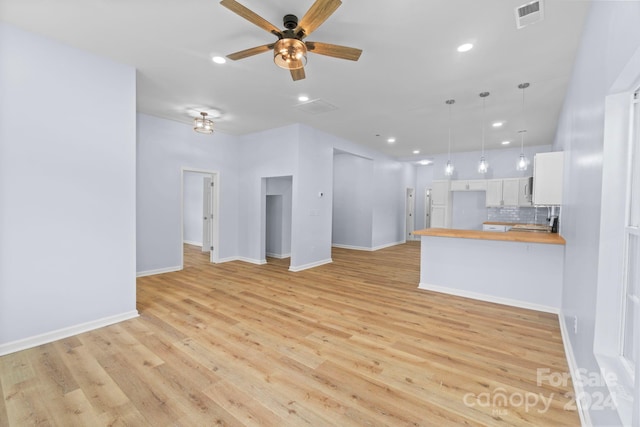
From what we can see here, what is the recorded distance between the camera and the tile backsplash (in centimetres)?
723

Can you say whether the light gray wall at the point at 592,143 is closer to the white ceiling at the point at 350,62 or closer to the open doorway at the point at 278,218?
the white ceiling at the point at 350,62

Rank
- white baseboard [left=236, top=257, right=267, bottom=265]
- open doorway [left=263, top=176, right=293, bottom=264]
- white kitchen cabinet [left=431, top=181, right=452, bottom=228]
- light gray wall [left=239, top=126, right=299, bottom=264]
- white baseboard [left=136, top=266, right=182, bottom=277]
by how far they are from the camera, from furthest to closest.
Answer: white kitchen cabinet [left=431, top=181, right=452, bottom=228], open doorway [left=263, top=176, right=293, bottom=264], white baseboard [left=236, top=257, right=267, bottom=265], light gray wall [left=239, top=126, right=299, bottom=264], white baseboard [left=136, top=266, right=182, bottom=277]

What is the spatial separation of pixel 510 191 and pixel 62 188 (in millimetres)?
8806

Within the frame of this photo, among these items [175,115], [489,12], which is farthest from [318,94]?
[175,115]

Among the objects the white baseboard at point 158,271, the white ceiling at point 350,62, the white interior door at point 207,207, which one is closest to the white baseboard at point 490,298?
the white ceiling at point 350,62

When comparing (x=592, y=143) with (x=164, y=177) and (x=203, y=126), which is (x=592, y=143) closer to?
(x=203, y=126)

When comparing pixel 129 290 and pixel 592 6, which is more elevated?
pixel 592 6

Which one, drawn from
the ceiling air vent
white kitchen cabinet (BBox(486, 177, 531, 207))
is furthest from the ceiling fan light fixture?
white kitchen cabinet (BBox(486, 177, 531, 207))

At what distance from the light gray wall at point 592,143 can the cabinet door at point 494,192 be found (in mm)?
5349

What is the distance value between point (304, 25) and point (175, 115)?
3.99 metres

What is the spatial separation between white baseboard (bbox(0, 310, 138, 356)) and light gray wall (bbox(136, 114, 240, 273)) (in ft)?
7.01

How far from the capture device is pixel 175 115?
17.0ft

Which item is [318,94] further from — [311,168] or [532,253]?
[532,253]

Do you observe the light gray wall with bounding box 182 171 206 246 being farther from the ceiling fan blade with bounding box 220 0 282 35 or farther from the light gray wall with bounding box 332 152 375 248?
the ceiling fan blade with bounding box 220 0 282 35
